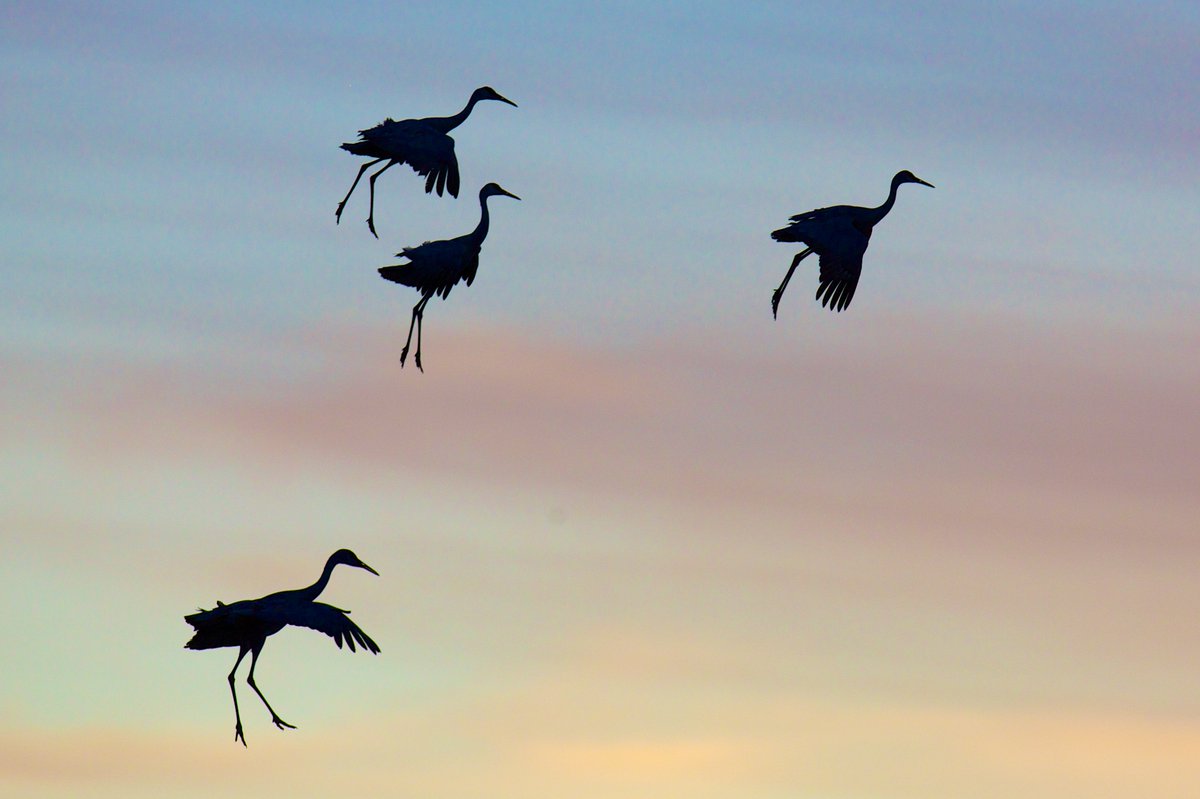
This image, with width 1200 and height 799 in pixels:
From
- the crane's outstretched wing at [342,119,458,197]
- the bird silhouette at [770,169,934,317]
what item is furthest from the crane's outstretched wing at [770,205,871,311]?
the crane's outstretched wing at [342,119,458,197]

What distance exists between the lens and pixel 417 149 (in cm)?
6500

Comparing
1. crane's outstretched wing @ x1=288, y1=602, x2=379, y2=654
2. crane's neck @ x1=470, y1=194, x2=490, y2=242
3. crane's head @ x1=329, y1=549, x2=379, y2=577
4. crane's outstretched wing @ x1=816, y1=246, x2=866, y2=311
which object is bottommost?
crane's outstretched wing @ x1=288, y1=602, x2=379, y2=654

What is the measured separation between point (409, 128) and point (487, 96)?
4.89 metres

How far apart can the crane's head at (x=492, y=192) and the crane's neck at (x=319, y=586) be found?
10.1m

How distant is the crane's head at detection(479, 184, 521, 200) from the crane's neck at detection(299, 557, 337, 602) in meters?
10.1

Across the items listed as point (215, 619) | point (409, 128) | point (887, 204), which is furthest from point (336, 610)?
point (887, 204)

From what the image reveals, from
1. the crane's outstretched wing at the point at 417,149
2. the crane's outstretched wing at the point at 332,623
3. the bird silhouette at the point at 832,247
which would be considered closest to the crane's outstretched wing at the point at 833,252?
the bird silhouette at the point at 832,247

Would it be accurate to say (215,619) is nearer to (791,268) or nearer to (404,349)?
(404,349)

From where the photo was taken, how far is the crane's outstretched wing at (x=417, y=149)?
6481 cm

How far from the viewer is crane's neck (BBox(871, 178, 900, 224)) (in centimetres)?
6694

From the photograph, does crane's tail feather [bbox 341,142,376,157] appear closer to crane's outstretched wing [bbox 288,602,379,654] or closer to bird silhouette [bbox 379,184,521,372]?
bird silhouette [bbox 379,184,521,372]

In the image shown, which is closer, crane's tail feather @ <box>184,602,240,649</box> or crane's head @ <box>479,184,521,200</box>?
crane's tail feather @ <box>184,602,240,649</box>

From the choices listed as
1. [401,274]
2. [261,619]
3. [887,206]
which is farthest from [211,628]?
[887,206]

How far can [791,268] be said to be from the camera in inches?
2564
